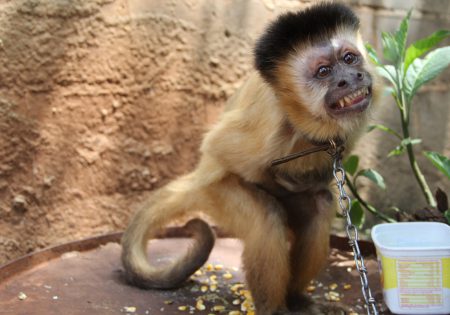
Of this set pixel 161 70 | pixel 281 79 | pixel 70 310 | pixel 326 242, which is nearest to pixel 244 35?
pixel 161 70

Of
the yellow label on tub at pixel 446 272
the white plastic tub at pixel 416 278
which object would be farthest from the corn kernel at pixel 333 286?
the yellow label on tub at pixel 446 272

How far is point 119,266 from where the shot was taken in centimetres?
505

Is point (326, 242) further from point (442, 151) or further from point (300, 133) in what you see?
point (442, 151)

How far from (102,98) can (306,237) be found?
233cm

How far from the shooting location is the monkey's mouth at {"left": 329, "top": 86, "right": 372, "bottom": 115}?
3.72m

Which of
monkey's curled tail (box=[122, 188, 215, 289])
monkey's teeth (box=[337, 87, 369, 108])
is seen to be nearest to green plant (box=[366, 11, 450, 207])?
monkey's teeth (box=[337, 87, 369, 108])

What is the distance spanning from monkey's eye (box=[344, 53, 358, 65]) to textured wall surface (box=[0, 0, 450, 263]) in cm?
210

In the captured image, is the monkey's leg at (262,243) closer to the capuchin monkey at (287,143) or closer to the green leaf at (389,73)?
the capuchin monkey at (287,143)

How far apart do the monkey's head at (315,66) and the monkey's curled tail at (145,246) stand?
121 centimetres

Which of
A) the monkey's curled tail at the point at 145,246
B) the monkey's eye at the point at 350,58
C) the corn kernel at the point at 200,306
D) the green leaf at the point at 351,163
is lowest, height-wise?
the corn kernel at the point at 200,306

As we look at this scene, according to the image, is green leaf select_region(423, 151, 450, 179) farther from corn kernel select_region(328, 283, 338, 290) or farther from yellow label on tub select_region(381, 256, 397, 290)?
corn kernel select_region(328, 283, 338, 290)

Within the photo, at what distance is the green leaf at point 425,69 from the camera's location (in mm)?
4625

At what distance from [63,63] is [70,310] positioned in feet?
7.02

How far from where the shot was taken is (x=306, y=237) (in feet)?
14.0
